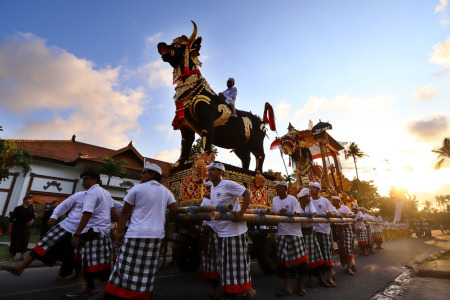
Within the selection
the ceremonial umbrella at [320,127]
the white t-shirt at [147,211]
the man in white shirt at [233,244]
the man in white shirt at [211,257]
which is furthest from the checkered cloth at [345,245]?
the ceremonial umbrella at [320,127]

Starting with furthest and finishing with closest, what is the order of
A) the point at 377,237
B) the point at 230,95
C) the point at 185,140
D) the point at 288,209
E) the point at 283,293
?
the point at 377,237
the point at 230,95
the point at 185,140
the point at 288,209
the point at 283,293

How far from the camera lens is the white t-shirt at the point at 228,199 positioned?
3.17 m

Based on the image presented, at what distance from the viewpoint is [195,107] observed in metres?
5.85

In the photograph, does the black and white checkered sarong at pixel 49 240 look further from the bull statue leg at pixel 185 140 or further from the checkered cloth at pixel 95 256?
the bull statue leg at pixel 185 140

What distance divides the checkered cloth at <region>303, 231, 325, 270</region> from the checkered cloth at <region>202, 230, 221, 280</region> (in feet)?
6.78

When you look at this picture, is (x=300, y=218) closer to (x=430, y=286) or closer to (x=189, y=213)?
(x=189, y=213)

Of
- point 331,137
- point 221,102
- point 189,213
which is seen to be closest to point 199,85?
point 221,102

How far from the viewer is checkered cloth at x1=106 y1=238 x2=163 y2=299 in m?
2.49

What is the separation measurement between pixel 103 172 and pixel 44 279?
13146 millimetres

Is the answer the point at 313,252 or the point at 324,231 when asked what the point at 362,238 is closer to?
the point at 324,231

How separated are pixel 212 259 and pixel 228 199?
3.49 feet

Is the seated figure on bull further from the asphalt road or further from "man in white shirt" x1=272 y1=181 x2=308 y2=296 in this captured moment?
the asphalt road

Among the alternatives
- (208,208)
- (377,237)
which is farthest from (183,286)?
(377,237)

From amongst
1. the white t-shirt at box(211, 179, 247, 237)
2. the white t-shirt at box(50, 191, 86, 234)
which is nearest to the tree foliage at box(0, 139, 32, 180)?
the white t-shirt at box(50, 191, 86, 234)
